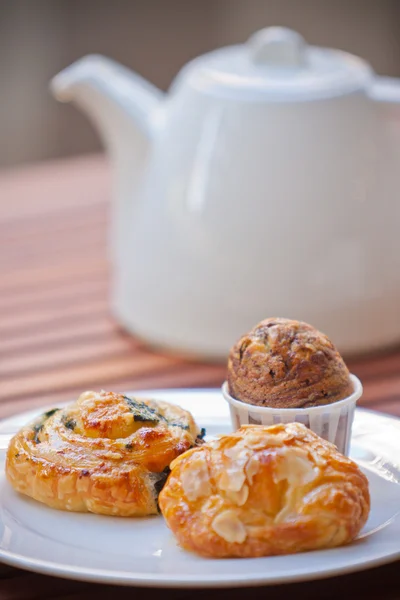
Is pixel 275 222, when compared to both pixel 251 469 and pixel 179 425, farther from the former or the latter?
pixel 251 469

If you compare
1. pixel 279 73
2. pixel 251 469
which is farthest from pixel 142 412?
pixel 279 73

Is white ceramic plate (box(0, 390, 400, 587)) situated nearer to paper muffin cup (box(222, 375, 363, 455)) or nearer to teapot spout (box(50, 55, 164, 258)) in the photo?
paper muffin cup (box(222, 375, 363, 455))

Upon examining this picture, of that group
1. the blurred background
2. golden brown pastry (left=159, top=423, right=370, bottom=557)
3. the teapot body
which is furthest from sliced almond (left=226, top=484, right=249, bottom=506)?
the blurred background

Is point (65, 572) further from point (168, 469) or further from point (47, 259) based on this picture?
point (47, 259)

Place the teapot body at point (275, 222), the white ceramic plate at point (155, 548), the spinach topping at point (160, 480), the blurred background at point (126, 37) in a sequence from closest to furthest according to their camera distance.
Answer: the white ceramic plate at point (155, 548) → the spinach topping at point (160, 480) → the teapot body at point (275, 222) → the blurred background at point (126, 37)

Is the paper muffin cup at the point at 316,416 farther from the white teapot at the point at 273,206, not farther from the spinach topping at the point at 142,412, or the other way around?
the white teapot at the point at 273,206

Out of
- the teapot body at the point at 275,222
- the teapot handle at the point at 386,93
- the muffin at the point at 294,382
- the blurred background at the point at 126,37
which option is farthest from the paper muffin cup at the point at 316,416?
the blurred background at the point at 126,37

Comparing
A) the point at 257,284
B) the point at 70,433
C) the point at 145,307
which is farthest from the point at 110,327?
the point at 70,433
